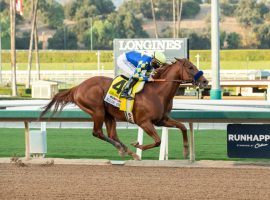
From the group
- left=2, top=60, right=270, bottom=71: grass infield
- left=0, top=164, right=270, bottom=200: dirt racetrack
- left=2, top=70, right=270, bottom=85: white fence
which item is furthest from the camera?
left=2, top=60, right=270, bottom=71: grass infield

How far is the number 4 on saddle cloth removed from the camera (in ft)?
39.9

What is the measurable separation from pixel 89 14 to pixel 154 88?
426 feet

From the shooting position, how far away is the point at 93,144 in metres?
18.0

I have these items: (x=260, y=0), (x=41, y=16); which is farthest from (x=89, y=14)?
(x=260, y=0)

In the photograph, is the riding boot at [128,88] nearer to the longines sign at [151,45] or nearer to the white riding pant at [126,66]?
the white riding pant at [126,66]

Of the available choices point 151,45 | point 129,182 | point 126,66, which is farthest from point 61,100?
point 151,45

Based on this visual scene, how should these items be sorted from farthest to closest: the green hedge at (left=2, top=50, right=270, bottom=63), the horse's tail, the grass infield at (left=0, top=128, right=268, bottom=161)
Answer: the green hedge at (left=2, top=50, right=270, bottom=63) → the grass infield at (left=0, top=128, right=268, bottom=161) → the horse's tail

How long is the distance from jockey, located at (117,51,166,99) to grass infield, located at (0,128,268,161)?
241 cm

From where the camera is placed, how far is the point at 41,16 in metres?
139

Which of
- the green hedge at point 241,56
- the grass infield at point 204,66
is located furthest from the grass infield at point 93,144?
the green hedge at point 241,56

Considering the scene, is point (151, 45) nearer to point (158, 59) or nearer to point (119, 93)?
point (158, 59)

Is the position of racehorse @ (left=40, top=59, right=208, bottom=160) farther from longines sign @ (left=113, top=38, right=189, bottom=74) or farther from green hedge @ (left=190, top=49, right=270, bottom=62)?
green hedge @ (left=190, top=49, right=270, bottom=62)

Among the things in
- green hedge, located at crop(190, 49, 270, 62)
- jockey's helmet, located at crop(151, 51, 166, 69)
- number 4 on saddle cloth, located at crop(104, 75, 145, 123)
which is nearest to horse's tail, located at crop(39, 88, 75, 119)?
number 4 on saddle cloth, located at crop(104, 75, 145, 123)

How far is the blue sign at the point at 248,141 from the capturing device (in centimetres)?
1291
